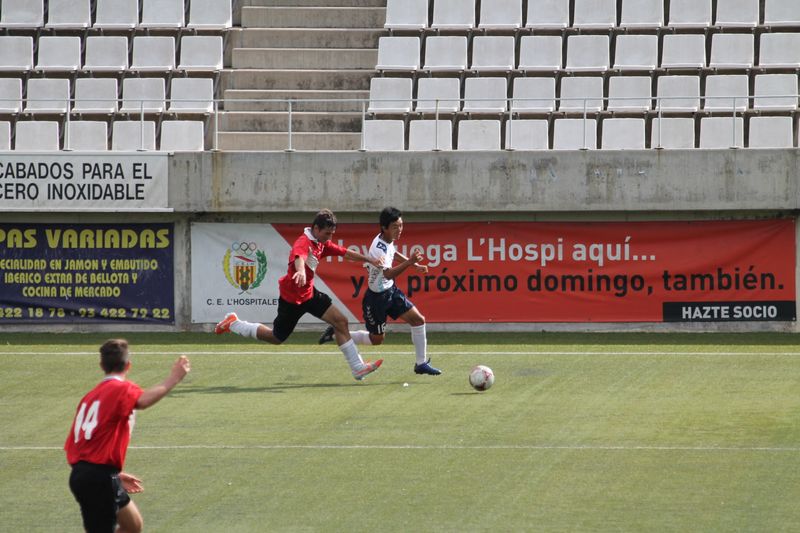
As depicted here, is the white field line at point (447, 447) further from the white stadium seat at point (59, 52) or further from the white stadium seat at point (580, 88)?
the white stadium seat at point (59, 52)

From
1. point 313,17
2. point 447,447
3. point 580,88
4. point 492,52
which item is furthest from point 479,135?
point 447,447

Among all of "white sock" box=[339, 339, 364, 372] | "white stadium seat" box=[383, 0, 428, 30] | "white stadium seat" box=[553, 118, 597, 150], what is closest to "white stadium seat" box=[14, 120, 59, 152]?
"white stadium seat" box=[383, 0, 428, 30]

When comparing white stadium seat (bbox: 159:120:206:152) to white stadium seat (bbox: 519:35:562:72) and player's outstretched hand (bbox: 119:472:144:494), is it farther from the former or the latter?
player's outstretched hand (bbox: 119:472:144:494)

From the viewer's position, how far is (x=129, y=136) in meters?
24.4

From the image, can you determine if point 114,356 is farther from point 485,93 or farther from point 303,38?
point 303,38

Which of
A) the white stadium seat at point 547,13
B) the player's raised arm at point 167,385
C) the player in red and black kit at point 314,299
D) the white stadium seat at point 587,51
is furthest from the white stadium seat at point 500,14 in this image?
the player's raised arm at point 167,385

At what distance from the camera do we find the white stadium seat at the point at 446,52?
85.1ft

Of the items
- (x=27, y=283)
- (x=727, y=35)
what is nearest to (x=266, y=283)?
(x=27, y=283)

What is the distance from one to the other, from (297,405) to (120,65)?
47.0ft

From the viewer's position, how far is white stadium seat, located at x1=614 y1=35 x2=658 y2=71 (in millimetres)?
25297

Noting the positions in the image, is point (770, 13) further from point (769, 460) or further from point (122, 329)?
point (769, 460)

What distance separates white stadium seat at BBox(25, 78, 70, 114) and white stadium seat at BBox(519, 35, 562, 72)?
29.8 ft

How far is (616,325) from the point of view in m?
22.4

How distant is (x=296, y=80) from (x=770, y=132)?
946 cm
